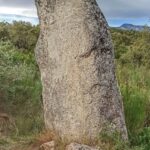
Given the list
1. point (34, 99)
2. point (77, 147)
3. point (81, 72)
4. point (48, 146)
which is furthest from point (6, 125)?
point (77, 147)

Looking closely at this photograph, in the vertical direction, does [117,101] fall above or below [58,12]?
below

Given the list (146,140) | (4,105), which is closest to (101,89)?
(146,140)

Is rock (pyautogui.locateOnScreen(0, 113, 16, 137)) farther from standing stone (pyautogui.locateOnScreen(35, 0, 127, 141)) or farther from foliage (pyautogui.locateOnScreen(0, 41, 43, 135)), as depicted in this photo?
standing stone (pyautogui.locateOnScreen(35, 0, 127, 141))

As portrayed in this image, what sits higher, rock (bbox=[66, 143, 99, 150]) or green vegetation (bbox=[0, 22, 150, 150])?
green vegetation (bbox=[0, 22, 150, 150])

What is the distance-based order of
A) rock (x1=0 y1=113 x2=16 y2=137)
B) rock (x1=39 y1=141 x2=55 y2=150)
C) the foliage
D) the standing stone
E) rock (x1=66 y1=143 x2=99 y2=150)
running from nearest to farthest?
rock (x1=66 y1=143 x2=99 y2=150) → the standing stone → rock (x1=39 y1=141 x2=55 y2=150) → rock (x1=0 y1=113 x2=16 y2=137) → the foliage

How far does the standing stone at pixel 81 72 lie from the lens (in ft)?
23.0

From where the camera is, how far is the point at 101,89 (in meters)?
7.03

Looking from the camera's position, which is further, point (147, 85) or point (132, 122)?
point (147, 85)

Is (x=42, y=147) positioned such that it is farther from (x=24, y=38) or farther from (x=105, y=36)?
(x=24, y=38)

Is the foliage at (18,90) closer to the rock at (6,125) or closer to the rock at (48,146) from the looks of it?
the rock at (6,125)

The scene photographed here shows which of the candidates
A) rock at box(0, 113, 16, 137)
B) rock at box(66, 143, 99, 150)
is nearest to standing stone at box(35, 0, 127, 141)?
rock at box(66, 143, 99, 150)

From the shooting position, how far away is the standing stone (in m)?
7.00

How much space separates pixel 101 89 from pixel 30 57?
6708 millimetres

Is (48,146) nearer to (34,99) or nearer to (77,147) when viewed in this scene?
(77,147)
